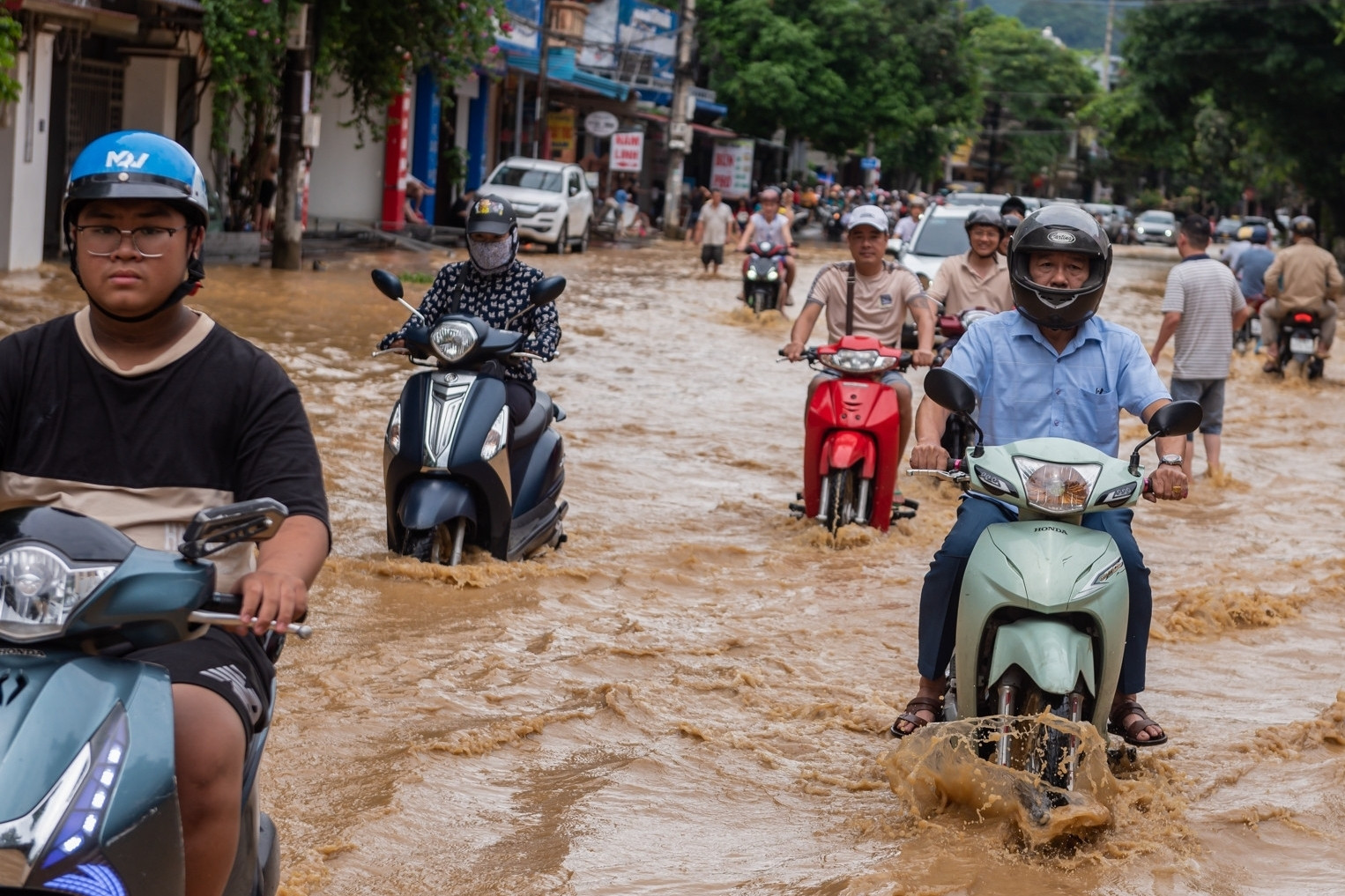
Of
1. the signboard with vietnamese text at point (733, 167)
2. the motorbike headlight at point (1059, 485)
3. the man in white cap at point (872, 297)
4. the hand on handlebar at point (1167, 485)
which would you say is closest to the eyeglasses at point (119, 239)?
the motorbike headlight at point (1059, 485)

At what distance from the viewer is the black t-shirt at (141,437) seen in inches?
115

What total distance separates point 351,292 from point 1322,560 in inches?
484

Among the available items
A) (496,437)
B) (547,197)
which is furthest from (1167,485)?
(547,197)

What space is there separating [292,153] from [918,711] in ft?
53.4

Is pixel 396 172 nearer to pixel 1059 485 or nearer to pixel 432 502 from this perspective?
pixel 432 502

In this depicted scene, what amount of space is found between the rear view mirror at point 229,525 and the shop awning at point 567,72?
103 ft

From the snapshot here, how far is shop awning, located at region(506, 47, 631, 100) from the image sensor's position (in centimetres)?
3419

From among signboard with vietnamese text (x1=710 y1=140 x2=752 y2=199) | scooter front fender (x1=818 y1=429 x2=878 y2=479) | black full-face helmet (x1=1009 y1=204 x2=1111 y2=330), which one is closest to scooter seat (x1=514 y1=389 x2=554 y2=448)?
scooter front fender (x1=818 y1=429 x2=878 y2=479)

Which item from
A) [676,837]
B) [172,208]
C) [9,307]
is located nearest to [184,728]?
[172,208]

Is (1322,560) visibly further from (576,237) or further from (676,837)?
(576,237)

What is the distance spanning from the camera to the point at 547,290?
260 inches

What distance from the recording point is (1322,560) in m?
8.77

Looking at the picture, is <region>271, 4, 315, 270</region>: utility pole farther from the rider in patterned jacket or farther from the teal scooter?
the teal scooter

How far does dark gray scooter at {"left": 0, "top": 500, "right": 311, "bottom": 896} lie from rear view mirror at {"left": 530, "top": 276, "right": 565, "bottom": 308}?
13.4 ft
